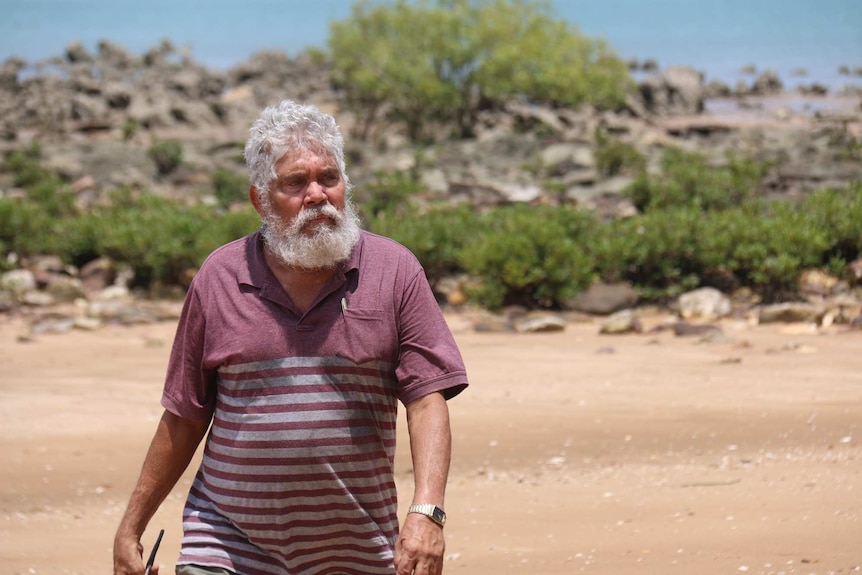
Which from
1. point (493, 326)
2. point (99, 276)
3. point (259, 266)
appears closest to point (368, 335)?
point (259, 266)

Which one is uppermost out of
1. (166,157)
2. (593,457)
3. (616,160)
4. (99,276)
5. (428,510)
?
Answer: (166,157)

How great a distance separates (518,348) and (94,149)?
84.5 ft

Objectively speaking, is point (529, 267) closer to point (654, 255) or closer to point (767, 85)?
point (654, 255)

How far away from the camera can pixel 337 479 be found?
282 cm

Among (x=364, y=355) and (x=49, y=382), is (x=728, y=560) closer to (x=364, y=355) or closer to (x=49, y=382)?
(x=364, y=355)

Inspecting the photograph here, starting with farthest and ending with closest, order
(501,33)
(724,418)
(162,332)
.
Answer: (501,33) < (162,332) < (724,418)

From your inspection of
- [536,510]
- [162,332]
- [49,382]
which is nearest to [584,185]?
[162,332]

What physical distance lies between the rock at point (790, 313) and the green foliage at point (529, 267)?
2.05 metres

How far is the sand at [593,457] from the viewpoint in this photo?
5035 millimetres

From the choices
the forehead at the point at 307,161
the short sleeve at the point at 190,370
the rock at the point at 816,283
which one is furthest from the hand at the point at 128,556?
the rock at the point at 816,283

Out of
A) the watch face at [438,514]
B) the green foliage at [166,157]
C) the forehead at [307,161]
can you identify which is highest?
the green foliage at [166,157]

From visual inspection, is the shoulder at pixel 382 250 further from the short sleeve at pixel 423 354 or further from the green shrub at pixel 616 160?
the green shrub at pixel 616 160

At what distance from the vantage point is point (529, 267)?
40.1 ft

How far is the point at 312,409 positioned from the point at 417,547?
40 centimetres
